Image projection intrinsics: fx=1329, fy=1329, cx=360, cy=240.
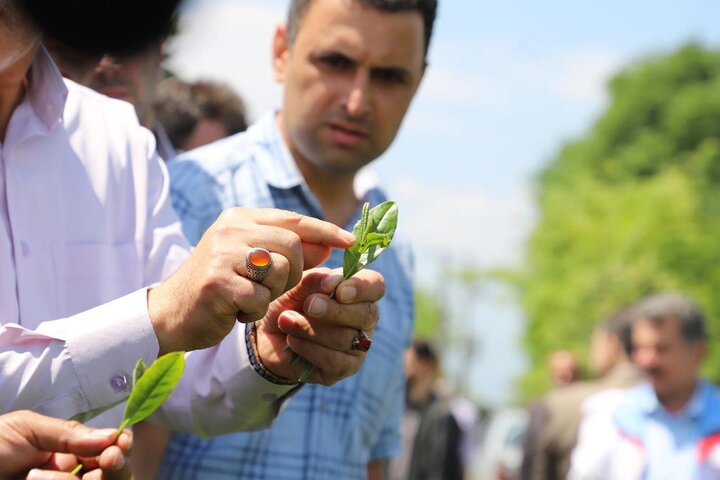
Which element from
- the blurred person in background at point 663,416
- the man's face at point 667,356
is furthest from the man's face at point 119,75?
the man's face at point 667,356

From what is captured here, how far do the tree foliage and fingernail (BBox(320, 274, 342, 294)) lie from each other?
103 ft

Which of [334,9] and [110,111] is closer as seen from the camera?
[110,111]

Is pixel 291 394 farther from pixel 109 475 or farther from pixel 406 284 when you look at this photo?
pixel 406 284

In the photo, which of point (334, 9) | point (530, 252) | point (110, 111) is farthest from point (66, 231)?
point (530, 252)

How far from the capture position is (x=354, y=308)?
7.72 ft

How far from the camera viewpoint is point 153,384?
6.88ft

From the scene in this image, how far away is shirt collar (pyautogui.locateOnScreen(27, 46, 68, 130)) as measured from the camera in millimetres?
2504

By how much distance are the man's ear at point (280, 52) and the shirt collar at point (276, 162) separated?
Result: 219mm

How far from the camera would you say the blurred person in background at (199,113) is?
212 inches

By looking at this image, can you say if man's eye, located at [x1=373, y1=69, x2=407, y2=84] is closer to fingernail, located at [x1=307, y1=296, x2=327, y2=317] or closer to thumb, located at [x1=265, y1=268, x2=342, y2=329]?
thumb, located at [x1=265, y1=268, x2=342, y2=329]

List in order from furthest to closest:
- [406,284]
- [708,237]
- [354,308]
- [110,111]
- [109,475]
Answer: [708,237], [406,284], [110,111], [354,308], [109,475]

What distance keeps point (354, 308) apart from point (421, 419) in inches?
340

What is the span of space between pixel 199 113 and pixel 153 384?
136 inches

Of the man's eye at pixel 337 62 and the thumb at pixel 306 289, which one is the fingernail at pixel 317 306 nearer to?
the thumb at pixel 306 289
